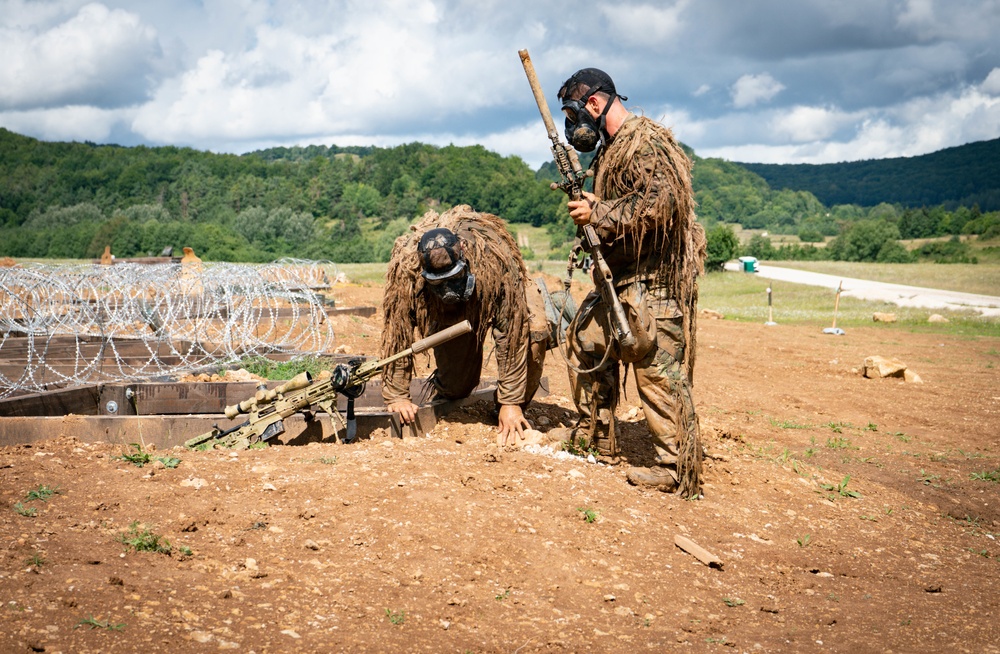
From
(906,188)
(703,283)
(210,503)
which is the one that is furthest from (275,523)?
(906,188)

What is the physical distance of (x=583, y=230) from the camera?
5.92 meters

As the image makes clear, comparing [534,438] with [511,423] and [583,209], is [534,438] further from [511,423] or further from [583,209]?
[583,209]

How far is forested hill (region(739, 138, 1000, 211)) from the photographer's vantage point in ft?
458

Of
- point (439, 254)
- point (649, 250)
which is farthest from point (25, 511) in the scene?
Result: point (649, 250)

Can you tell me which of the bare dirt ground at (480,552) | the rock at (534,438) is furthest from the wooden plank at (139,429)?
the rock at (534,438)

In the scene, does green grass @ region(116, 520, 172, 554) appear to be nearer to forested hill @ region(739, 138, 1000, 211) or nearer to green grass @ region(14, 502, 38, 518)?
green grass @ region(14, 502, 38, 518)

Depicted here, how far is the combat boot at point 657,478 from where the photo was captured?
20.1 ft

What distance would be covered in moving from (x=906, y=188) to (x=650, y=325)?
174 meters

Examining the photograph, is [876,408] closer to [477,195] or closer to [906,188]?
[477,195]

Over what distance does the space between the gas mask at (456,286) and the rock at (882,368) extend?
28.3 ft

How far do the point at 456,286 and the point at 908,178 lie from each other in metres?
178

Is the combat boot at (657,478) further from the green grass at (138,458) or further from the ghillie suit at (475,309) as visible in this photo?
the green grass at (138,458)

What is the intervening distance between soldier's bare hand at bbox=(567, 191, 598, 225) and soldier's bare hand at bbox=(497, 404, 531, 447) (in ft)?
6.32

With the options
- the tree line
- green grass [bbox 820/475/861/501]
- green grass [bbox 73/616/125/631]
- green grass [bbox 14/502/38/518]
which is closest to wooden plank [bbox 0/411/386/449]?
green grass [bbox 14/502/38/518]
